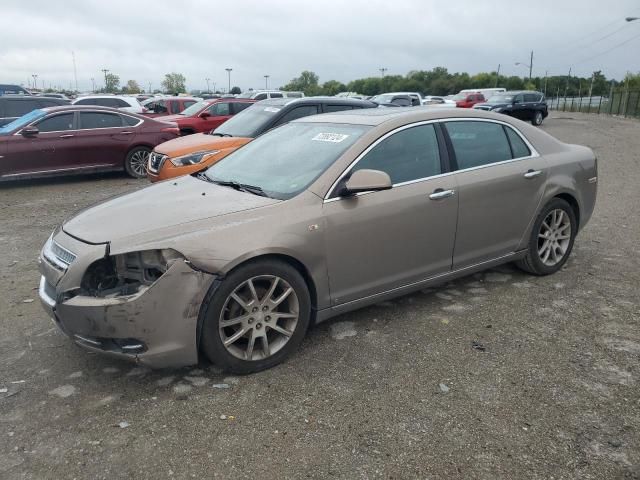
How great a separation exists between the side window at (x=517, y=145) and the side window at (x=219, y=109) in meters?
11.7

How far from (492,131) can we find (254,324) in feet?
8.89

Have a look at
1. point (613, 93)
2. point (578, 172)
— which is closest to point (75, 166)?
point (578, 172)

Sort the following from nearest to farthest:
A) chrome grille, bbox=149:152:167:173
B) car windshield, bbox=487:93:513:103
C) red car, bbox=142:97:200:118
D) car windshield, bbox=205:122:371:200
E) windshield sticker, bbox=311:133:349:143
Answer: car windshield, bbox=205:122:371:200, windshield sticker, bbox=311:133:349:143, chrome grille, bbox=149:152:167:173, red car, bbox=142:97:200:118, car windshield, bbox=487:93:513:103

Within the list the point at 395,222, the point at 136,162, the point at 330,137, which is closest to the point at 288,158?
the point at 330,137

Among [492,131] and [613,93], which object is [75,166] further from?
[613,93]

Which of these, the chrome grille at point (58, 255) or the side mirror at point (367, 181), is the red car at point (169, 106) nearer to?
the chrome grille at point (58, 255)

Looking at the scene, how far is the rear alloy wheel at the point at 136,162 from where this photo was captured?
1113cm

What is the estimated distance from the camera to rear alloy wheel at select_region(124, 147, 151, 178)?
438 inches

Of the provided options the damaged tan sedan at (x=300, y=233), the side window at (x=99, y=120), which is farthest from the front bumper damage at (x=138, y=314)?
the side window at (x=99, y=120)

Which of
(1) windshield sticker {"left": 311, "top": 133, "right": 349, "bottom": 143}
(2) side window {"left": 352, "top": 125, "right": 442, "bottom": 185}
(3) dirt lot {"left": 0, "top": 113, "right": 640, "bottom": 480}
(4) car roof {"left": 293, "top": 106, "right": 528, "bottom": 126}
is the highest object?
(4) car roof {"left": 293, "top": 106, "right": 528, "bottom": 126}

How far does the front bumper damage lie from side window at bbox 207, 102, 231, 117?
41.5 ft

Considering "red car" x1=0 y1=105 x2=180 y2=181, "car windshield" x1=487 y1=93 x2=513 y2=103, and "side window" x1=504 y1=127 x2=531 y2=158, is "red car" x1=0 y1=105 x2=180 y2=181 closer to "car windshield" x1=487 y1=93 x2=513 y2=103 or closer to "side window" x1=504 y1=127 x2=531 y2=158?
"side window" x1=504 y1=127 x2=531 y2=158

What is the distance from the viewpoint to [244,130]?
850 centimetres

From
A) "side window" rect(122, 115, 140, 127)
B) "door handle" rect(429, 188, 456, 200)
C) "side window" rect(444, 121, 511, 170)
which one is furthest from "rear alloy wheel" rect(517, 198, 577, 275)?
"side window" rect(122, 115, 140, 127)
